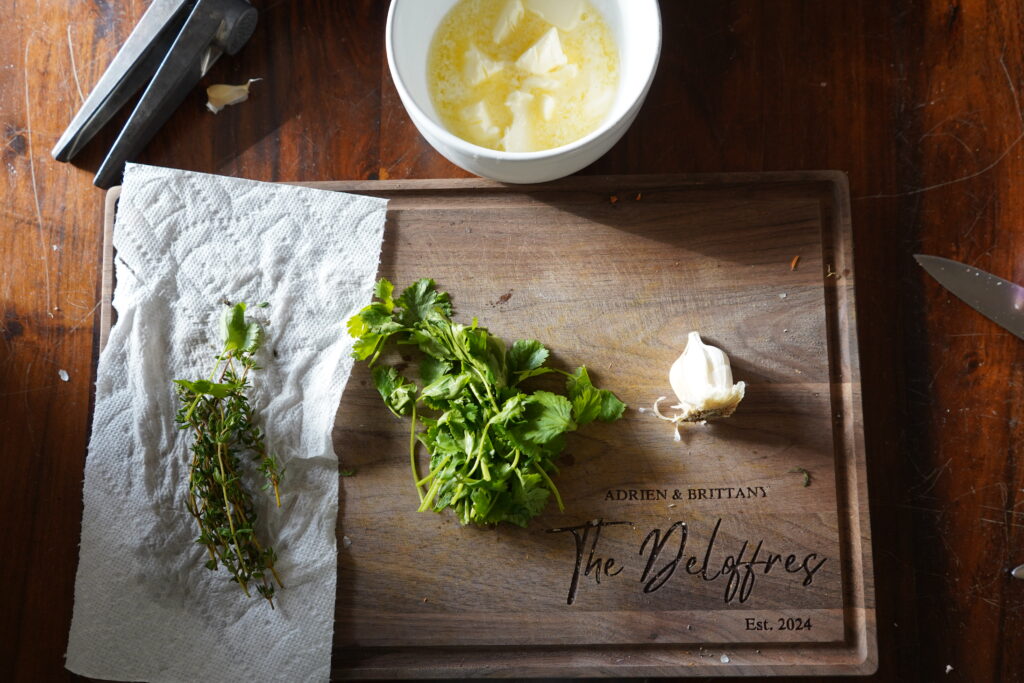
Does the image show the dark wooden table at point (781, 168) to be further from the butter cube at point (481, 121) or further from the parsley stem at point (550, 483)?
the parsley stem at point (550, 483)

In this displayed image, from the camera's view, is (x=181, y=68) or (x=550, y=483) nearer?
(x=550, y=483)

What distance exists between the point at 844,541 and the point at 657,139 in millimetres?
643

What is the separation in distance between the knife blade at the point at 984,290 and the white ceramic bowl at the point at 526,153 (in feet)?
1.69

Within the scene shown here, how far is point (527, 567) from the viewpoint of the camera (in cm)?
113

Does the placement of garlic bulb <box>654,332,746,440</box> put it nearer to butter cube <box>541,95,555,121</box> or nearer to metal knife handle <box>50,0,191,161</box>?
butter cube <box>541,95,555,121</box>

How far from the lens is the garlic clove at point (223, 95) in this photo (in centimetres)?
124

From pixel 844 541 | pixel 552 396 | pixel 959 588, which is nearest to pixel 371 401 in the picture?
pixel 552 396

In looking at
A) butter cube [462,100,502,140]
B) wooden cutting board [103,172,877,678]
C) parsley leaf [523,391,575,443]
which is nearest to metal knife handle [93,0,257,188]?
wooden cutting board [103,172,877,678]

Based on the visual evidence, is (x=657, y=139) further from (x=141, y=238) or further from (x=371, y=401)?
(x=141, y=238)

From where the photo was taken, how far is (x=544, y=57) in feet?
3.66

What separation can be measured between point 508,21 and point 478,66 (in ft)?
0.26

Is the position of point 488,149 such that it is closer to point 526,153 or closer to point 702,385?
point 526,153

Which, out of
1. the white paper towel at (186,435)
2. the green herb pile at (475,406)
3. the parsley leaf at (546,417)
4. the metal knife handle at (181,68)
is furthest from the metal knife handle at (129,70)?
the parsley leaf at (546,417)

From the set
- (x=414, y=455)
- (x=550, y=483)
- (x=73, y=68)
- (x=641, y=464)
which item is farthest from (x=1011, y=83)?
(x=73, y=68)
